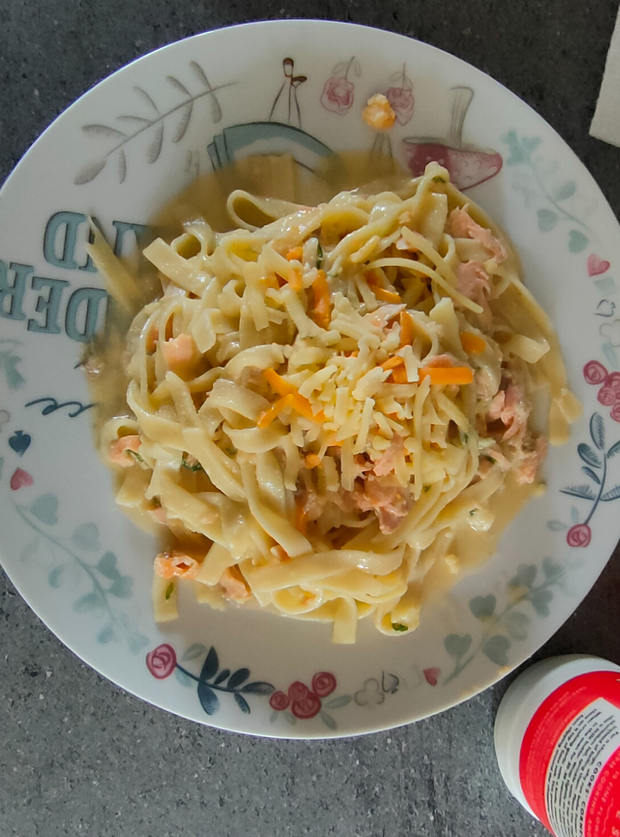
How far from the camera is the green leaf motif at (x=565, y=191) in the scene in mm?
1599

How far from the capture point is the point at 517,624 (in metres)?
1.64

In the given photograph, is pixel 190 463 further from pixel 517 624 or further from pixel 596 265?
pixel 596 265

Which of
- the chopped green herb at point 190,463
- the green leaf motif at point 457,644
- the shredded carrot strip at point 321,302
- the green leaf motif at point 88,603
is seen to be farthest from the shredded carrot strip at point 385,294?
the green leaf motif at point 88,603

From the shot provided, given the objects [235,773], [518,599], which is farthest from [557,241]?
[235,773]

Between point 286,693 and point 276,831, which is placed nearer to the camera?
point 286,693

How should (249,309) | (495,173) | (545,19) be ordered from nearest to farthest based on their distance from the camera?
1. (249,309)
2. (495,173)
3. (545,19)

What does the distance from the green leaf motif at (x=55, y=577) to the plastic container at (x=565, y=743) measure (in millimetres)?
1241

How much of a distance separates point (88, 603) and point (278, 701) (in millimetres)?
479

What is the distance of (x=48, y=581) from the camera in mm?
1514

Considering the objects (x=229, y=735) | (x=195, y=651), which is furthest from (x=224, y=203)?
(x=229, y=735)

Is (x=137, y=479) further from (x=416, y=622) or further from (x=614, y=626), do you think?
(x=614, y=626)

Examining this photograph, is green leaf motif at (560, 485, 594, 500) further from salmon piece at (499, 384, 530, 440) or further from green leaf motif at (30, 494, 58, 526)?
green leaf motif at (30, 494, 58, 526)

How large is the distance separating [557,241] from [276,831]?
1.75m

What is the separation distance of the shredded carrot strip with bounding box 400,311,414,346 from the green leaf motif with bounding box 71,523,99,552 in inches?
31.0
